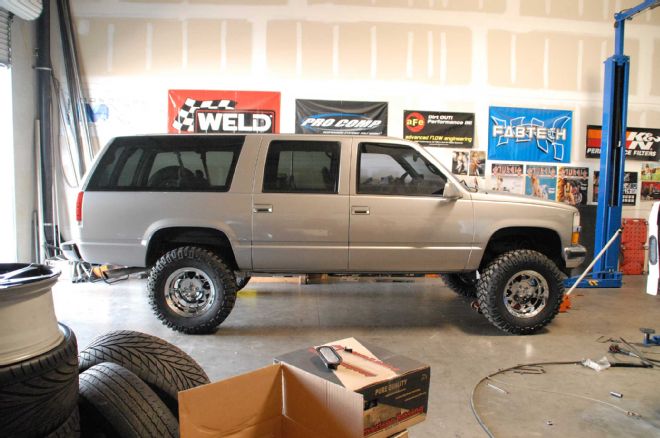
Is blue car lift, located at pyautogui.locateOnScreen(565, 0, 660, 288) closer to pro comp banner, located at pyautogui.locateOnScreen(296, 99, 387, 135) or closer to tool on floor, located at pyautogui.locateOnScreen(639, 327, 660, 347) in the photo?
tool on floor, located at pyautogui.locateOnScreen(639, 327, 660, 347)

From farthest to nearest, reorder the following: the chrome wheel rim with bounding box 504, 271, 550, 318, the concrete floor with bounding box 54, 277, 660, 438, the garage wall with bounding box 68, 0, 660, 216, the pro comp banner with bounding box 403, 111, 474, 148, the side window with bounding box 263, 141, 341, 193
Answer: the pro comp banner with bounding box 403, 111, 474, 148, the garage wall with bounding box 68, 0, 660, 216, the chrome wheel rim with bounding box 504, 271, 550, 318, the side window with bounding box 263, 141, 341, 193, the concrete floor with bounding box 54, 277, 660, 438

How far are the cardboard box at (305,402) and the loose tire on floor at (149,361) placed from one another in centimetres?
47

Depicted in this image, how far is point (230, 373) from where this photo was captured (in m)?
3.51

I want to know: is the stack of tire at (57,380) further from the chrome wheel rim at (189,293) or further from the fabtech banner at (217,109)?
the fabtech banner at (217,109)

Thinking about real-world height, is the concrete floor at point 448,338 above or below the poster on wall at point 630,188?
below

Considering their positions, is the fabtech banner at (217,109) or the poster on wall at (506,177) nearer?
the fabtech banner at (217,109)

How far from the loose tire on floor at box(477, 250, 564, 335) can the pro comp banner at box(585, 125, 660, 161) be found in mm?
4665

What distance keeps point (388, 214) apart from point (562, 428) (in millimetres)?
2320

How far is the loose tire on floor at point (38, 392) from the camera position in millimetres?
1064

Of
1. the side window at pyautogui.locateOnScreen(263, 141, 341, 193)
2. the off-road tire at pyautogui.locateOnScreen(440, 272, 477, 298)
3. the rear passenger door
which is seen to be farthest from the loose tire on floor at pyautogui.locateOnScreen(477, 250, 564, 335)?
the side window at pyautogui.locateOnScreen(263, 141, 341, 193)

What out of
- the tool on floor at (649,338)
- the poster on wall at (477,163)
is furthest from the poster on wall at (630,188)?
the tool on floor at (649,338)

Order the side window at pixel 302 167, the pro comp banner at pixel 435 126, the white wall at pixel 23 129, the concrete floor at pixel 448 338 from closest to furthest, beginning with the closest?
the concrete floor at pixel 448 338 → the side window at pixel 302 167 → the white wall at pixel 23 129 → the pro comp banner at pixel 435 126

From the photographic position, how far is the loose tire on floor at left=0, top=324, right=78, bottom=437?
1064mm

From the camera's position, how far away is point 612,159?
698 centimetres
